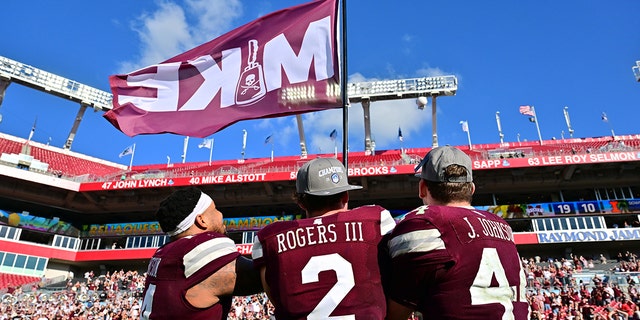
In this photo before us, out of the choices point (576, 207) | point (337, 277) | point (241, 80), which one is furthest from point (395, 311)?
point (576, 207)

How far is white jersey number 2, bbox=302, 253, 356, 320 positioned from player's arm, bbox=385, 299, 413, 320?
11.5 inches

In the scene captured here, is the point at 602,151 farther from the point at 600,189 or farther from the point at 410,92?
the point at 410,92

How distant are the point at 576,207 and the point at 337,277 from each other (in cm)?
3379

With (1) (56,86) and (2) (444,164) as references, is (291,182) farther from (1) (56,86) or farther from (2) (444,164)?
(2) (444,164)

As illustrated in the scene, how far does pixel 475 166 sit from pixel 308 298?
101 ft

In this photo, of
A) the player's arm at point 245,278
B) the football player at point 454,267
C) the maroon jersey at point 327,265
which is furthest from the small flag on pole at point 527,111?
the player's arm at point 245,278

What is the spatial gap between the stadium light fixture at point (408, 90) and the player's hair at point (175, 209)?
1484 inches

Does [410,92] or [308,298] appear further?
[410,92]

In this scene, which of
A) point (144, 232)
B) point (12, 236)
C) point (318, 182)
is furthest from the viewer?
point (144, 232)

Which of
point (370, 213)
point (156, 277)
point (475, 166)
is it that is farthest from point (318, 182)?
point (475, 166)

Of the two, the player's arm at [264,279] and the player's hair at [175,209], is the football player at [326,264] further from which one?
the player's hair at [175,209]

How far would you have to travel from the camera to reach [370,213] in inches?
89.4

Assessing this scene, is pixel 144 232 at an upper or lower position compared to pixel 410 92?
lower

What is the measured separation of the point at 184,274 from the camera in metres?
2.51
